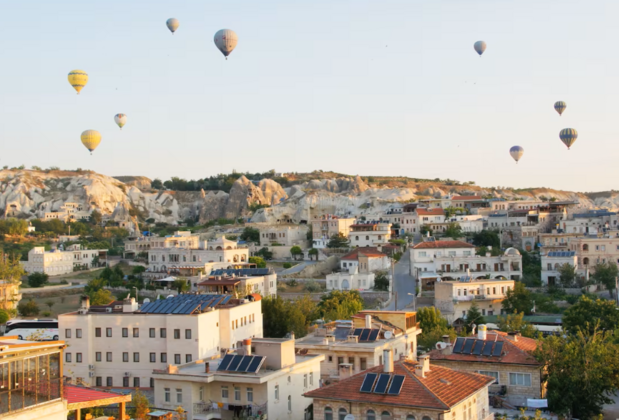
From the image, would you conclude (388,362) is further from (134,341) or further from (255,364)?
(134,341)

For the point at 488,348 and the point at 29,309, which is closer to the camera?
the point at 488,348

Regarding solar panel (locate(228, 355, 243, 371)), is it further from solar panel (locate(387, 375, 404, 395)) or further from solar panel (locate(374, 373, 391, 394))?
solar panel (locate(387, 375, 404, 395))

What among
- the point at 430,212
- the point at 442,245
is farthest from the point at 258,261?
the point at 430,212

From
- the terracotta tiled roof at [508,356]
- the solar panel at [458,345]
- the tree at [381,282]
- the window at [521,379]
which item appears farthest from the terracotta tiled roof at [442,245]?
the window at [521,379]

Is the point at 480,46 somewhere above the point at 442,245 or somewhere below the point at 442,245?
above

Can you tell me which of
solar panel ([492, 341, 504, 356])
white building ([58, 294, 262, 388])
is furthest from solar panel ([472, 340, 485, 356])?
white building ([58, 294, 262, 388])

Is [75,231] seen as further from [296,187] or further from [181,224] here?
[296,187]

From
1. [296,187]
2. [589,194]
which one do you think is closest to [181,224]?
[296,187]
